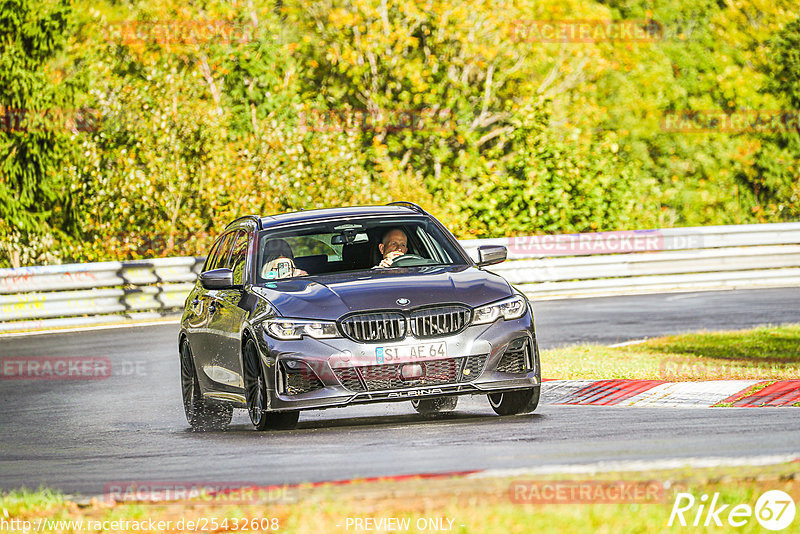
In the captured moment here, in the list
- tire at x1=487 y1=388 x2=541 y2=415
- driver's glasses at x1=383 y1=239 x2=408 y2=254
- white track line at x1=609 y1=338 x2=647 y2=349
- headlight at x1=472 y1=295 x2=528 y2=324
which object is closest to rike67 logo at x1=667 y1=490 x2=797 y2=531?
headlight at x1=472 y1=295 x2=528 y2=324

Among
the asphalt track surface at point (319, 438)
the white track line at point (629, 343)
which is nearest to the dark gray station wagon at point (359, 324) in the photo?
the asphalt track surface at point (319, 438)

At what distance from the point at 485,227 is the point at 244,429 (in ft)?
64.1

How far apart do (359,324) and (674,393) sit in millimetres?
3243

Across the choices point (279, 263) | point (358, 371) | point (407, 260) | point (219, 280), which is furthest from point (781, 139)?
point (358, 371)

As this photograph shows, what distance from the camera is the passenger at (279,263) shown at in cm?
1162

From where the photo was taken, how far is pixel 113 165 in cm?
2983

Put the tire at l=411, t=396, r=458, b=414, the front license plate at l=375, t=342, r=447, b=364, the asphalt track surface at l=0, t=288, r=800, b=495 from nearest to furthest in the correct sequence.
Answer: the asphalt track surface at l=0, t=288, r=800, b=495 → the front license plate at l=375, t=342, r=447, b=364 → the tire at l=411, t=396, r=458, b=414

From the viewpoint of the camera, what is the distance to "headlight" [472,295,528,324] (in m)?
10.6

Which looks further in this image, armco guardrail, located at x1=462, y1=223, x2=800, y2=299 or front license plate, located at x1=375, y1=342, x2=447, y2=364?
armco guardrail, located at x1=462, y1=223, x2=800, y2=299

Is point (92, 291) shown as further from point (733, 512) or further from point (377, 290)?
point (733, 512)

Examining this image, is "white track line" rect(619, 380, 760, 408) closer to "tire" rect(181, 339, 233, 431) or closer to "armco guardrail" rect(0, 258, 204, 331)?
"tire" rect(181, 339, 233, 431)

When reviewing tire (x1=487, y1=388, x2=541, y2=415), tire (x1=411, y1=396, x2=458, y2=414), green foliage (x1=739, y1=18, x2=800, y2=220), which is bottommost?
green foliage (x1=739, y1=18, x2=800, y2=220)

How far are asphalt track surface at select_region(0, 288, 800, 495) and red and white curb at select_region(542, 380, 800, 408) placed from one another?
453mm

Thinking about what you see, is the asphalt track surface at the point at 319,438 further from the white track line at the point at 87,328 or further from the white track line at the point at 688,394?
the white track line at the point at 87,328
